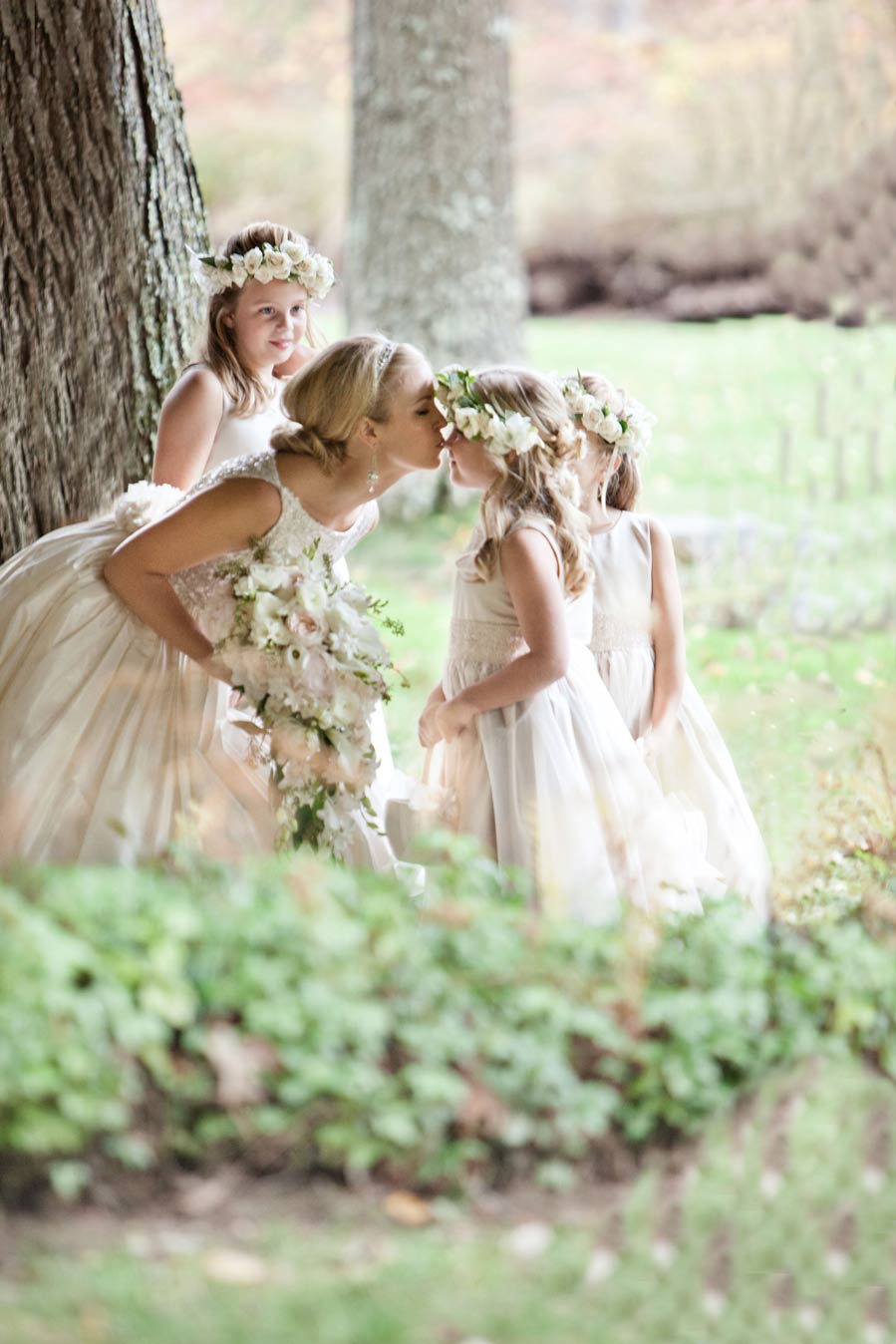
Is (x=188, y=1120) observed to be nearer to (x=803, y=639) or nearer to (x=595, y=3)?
(x=803, y=639)

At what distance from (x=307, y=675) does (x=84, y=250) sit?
1.82m

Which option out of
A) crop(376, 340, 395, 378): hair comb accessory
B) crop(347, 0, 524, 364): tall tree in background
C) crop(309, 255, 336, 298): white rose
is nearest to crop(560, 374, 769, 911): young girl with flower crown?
crop(376, 340, 395, 378): hair comb accessory

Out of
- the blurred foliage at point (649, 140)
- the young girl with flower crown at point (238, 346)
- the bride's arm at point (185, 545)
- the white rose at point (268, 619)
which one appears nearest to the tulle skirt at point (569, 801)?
the white rose at point (268, 619)

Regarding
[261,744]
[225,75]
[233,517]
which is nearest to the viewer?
[233,517]

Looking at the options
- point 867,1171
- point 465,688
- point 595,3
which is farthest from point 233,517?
point 595,3

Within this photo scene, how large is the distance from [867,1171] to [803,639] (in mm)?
4622

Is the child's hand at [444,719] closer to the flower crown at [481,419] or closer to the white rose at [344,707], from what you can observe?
the white rose at [344,707]

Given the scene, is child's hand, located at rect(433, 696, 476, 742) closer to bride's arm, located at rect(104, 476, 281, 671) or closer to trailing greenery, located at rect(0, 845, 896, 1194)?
bride's arm, located at rect(104, 476, 281, 671)

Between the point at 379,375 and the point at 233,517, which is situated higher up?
the point at 379,375

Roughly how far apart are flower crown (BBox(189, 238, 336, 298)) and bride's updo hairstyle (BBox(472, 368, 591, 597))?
890 millimetres

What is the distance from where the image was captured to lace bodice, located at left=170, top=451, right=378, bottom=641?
3.53 meters

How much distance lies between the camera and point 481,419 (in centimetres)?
340

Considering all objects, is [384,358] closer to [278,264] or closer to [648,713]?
[278,264]

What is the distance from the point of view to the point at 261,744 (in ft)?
12.3
